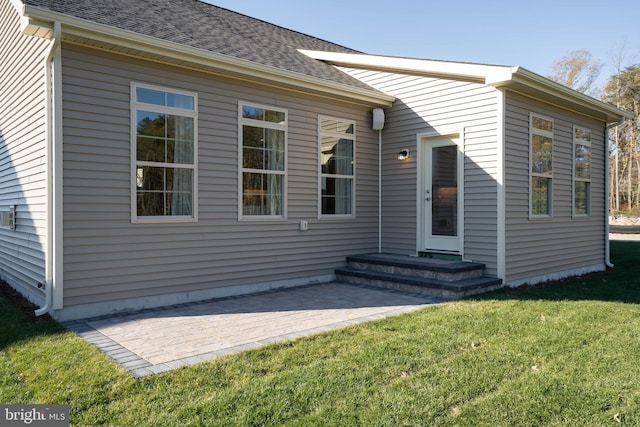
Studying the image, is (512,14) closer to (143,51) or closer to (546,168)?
(546,168)

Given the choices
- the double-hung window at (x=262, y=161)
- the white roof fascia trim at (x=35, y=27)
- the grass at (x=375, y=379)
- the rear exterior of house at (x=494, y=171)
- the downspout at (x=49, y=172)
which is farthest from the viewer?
the rear exterior of house at (x=494, y=171)

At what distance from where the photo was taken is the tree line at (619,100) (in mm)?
25797

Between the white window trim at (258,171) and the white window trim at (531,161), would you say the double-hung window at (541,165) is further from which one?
the white window trim at (258,171)

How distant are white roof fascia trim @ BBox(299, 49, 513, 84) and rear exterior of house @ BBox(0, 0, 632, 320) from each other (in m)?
0.04

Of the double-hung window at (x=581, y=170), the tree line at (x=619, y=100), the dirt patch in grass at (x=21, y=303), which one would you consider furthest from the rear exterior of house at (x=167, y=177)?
the tree line at (x=619, y=100)

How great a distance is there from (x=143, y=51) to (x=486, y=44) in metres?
21.0

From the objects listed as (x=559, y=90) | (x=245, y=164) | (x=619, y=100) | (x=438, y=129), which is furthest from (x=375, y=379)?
(x=619, y=100)

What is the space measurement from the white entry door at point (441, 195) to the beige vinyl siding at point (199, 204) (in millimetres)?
1015

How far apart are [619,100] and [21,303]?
3004 centimetres

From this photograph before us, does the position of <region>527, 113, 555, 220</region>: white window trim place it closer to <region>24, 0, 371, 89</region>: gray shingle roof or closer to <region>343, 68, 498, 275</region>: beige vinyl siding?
<region>343, 68, 498, 275</region>: beige vinyl siding

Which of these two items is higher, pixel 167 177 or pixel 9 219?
pixel 167 177

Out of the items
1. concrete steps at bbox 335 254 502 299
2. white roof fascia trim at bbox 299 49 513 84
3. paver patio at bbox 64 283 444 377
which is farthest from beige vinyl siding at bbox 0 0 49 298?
white roof fascia trim at bbox 299 49 513 84

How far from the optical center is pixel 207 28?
281 inches

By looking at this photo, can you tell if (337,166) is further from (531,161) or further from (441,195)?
(531,161)
